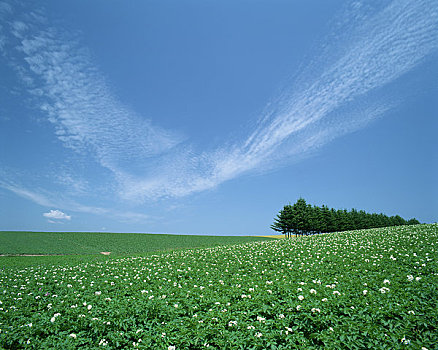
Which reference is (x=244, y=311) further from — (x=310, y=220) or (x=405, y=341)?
(x=310, y=220)

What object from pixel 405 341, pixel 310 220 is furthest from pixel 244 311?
pixel 310 220

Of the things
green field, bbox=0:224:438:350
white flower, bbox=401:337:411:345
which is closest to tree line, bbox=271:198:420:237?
green field, bbox=0:224:438:350

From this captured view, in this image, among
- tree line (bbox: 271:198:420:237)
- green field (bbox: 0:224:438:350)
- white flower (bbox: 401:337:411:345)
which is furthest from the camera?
tree line (bbox: 271:198:420:237)

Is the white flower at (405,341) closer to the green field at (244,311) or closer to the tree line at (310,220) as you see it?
the green field at (244,311)

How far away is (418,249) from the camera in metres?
11.0

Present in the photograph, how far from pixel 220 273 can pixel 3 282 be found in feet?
36.5

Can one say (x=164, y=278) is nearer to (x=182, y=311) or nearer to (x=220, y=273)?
(x=220, y=273)

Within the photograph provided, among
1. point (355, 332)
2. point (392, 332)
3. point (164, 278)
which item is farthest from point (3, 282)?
point (392, 332)

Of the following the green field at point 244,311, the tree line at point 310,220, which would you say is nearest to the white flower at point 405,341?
the green field at point 244,311

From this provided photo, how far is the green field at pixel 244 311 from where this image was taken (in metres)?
4.52

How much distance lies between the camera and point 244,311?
5645 millimetres

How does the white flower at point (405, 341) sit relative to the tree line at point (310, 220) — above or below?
below

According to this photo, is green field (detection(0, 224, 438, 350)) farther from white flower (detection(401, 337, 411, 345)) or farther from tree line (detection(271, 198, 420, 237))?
tree line (detection(271, 198, 420, 237))

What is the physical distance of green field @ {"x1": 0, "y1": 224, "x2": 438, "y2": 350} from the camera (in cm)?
452
